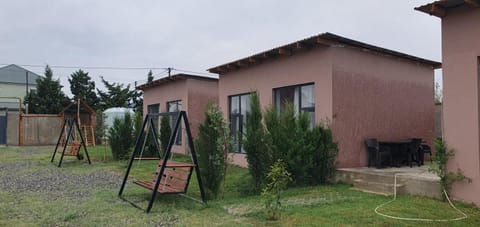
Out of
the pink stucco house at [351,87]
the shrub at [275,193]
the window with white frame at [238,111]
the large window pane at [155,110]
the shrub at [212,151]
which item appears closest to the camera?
the shrub at [275,193]

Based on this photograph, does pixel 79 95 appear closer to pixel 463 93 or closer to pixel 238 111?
pixel 238 111

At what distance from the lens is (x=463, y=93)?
6.23 m

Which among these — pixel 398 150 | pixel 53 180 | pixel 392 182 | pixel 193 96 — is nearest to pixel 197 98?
pixel 193 96

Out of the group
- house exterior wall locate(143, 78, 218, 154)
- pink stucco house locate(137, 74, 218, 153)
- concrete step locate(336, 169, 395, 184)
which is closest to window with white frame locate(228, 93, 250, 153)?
pink stucco house locate(137, 74, 218, 153)

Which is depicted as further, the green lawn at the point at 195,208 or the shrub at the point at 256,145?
the shrub at the point at 256,145

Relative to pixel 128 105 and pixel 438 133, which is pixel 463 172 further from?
pixel 128 105

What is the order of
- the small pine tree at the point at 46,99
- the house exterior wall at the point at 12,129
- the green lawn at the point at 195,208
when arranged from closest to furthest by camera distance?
the green lawn at the point at 195,208 < the house exterior wall at the point at 12,129 < the small pine tree at the point at 46,99

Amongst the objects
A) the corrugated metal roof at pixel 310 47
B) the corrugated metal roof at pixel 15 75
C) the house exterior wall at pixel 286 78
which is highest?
the corrugated metal roof at pixel 15 75

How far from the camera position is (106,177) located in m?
10.3

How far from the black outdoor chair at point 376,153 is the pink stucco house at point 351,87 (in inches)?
7.3

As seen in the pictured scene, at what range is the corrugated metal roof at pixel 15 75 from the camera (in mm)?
41234

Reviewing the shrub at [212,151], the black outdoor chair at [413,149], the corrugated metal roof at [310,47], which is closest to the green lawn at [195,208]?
the shrub at [212,151]

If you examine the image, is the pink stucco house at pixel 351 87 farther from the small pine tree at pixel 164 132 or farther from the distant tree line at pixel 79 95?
the distant tree line at pixel 79 95

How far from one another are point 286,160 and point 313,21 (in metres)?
7.02
